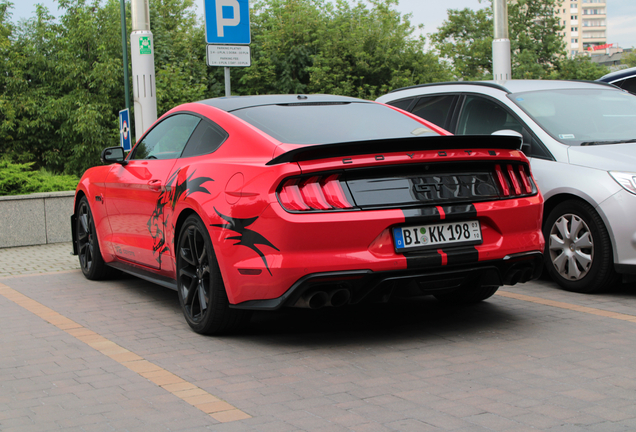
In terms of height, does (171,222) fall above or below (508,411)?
above

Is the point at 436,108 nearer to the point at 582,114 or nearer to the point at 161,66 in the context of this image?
the point at 582,114

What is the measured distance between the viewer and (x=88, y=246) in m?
7.49

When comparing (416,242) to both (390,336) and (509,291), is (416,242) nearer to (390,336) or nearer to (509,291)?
(390,336)

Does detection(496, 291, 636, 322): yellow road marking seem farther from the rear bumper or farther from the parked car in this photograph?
the parked car

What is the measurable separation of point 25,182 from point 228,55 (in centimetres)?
409

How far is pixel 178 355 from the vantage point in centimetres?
445

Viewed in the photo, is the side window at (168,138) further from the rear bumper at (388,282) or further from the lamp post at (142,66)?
the lamp post at (142,66)

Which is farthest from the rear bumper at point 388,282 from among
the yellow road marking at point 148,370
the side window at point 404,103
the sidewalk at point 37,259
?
the sidewalk at point 37,259

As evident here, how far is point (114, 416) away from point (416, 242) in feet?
6.11

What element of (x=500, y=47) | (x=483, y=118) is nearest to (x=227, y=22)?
(x=483, y=118)

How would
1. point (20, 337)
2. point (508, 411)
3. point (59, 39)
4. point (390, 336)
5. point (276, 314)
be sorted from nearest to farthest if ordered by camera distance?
point (508, 411) → point (390, 336) → point (20, 337) → point (276, 314) → point (59, 39)

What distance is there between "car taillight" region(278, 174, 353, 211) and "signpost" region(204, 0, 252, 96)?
5.18 m

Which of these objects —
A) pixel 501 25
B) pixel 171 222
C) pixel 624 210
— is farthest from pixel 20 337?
pixel 501 25

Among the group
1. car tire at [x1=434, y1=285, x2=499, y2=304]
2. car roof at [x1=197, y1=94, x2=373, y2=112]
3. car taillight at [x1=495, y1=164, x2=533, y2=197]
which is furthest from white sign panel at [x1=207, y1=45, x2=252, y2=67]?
car taillight at [x1=495, y1=164, x2=533, y2=197]
